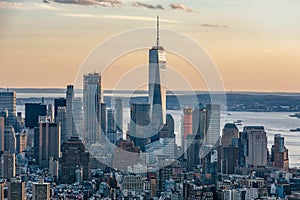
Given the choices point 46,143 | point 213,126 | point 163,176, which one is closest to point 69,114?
point 46,143

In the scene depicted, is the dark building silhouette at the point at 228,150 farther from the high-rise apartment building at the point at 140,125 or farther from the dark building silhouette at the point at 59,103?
the dark building silhouette at the point at 59,103

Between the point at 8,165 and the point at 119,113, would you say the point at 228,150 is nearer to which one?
the point at 119,113

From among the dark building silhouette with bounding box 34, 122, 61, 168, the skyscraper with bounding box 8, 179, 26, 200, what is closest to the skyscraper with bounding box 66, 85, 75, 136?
the dark building silhouette with bounding box 34, 122, 61, 168

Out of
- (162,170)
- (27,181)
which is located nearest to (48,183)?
(27,181)

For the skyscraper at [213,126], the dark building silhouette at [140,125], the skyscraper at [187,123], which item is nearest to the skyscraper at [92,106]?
the dark building silhouette at [140,125]

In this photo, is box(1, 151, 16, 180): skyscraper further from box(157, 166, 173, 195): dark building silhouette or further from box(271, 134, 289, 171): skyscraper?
box(271, 134, 289, 171): skyscraper

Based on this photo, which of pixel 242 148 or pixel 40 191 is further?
pixel 242 148

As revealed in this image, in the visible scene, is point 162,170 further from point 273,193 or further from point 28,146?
point 28,146
